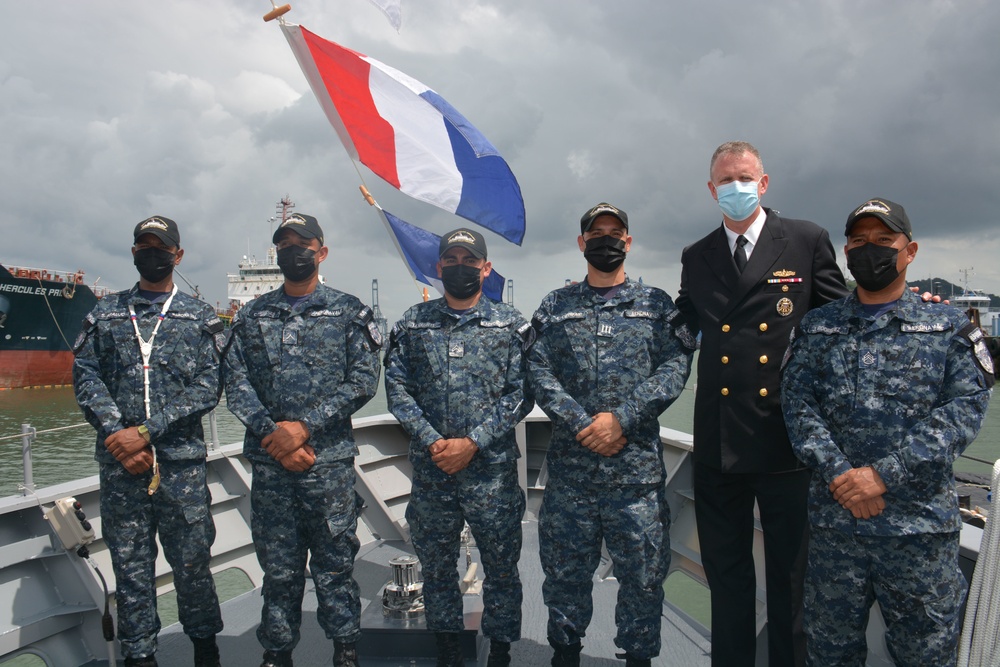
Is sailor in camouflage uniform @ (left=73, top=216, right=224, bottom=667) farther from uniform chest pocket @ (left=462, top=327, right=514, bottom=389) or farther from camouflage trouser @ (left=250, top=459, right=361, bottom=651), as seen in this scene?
uniform chest pocket @ (left=462, top=327, right=514, bottom=389)

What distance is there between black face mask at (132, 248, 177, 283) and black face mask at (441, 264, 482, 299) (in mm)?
1259

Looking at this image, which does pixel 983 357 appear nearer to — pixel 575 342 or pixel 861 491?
pixel 861 491

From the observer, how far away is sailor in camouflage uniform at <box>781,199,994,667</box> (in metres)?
1.93

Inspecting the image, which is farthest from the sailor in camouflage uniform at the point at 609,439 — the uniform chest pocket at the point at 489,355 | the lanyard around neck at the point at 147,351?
the lanyard around neck at the point at 147,351

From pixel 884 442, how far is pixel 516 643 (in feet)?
6.71

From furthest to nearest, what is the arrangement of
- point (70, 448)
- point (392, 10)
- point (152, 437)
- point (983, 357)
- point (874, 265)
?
point (70, 448), point (392, 10), point (152, 437), point (874, 265), point (983, 357)

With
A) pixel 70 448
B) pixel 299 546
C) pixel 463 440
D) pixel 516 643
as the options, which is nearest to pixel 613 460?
pixel 463 440

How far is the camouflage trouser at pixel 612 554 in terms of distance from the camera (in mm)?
2586

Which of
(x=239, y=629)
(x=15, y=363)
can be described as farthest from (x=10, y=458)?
(x=239, y=629)

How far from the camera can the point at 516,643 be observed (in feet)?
10.7

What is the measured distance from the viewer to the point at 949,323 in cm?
202

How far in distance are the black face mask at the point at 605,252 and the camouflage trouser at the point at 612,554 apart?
3.01 ft

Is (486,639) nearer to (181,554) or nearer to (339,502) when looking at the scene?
(339,502)

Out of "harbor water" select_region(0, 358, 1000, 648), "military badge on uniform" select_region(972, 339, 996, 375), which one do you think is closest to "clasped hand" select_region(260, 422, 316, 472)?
"military badge on uniform" select_region(972, 339, 996, 375)
